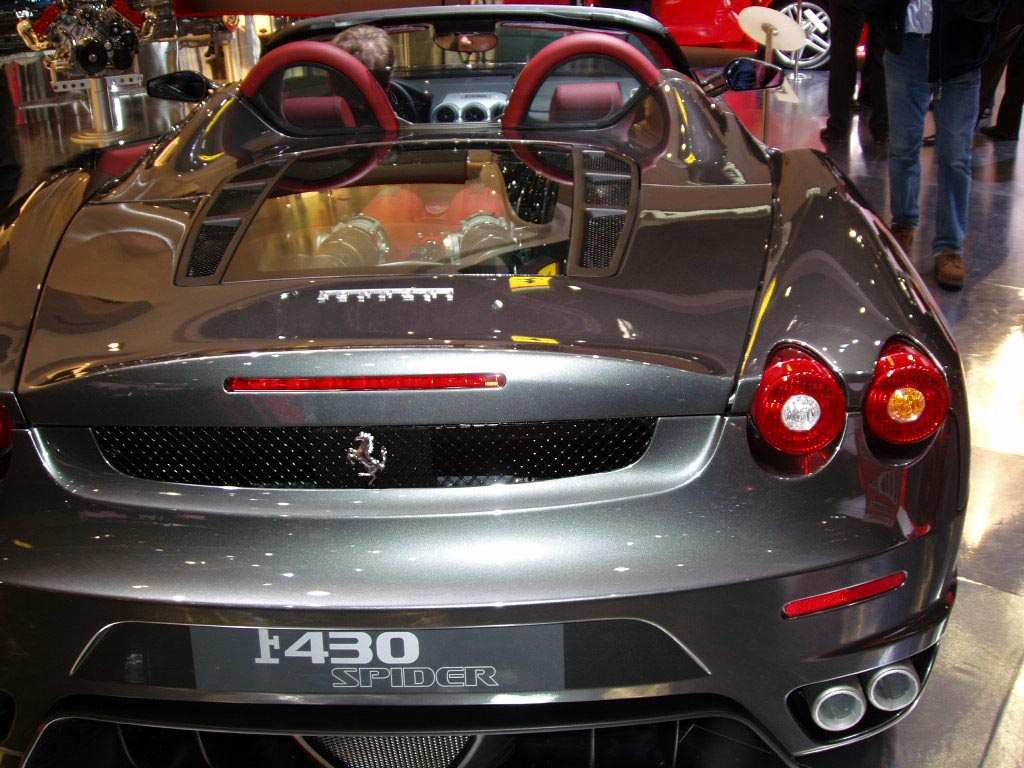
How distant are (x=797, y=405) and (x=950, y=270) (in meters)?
3.13

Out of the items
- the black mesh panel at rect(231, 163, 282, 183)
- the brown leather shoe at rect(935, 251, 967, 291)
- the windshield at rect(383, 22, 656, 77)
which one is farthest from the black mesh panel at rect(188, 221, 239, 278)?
the brown leather shoe at rect(935, 251, 967, 291)

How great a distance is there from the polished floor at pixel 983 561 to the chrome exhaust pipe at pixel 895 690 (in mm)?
195

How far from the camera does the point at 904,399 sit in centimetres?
131

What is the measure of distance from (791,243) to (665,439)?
0.42 meters

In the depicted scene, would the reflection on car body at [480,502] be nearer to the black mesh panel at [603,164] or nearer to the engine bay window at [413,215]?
the engine bay window at [413,215]

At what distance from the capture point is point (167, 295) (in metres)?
1.44

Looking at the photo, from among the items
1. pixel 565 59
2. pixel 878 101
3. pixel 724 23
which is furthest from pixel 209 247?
pixel 724 23

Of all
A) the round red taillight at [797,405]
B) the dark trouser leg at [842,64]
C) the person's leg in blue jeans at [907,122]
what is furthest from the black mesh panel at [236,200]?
the dark trouser leg at [842,64]

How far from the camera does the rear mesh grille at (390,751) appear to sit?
1.49 m

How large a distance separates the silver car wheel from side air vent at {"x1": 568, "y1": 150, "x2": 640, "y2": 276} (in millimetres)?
7722

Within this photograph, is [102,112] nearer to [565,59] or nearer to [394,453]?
[565,59]

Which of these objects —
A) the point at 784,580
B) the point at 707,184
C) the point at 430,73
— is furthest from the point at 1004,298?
the point at 784,580

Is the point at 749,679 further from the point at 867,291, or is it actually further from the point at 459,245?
the point at 459,245

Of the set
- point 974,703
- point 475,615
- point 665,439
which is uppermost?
point 665,439
